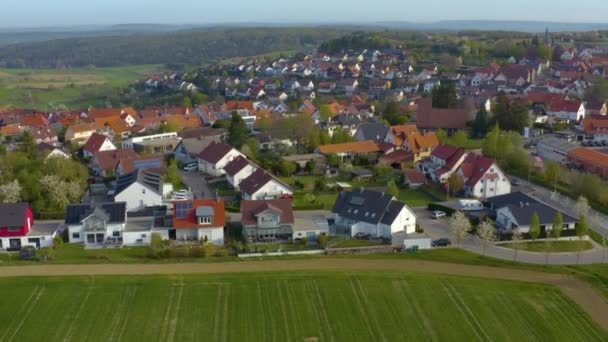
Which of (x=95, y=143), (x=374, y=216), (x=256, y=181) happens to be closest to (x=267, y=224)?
(x=374, y=216)

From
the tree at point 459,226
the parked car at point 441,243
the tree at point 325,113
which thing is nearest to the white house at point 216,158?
the parked car at point 441,243

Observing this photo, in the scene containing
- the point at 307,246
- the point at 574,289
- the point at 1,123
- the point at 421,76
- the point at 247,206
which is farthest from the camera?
the point at 421,76

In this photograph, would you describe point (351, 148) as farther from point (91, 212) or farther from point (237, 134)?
point (91, 212)

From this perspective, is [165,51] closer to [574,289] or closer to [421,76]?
[421,76]

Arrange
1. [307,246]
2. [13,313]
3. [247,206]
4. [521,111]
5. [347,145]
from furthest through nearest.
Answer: [521,111], [347,145], [247,206], [307,246], [13,313]

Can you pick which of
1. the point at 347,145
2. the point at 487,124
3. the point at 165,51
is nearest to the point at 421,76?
the point at 487,124

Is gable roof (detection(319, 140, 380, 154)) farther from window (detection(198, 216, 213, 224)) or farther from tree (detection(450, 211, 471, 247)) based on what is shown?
tree (detection(450, 211, 471, 247))
